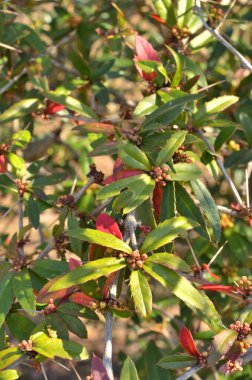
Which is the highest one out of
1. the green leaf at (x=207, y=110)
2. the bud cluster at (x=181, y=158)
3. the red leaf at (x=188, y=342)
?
the green leaf at (x=207, y=110)

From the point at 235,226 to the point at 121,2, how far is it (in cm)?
88

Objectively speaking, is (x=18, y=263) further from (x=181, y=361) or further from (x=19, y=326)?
(x=181, y=361)

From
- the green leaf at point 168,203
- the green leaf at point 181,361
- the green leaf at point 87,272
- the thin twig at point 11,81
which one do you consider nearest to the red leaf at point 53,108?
the thin twig at point 11,81

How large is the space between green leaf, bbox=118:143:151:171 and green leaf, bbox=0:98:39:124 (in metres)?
0.58

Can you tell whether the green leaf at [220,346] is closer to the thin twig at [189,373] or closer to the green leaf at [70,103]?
the thin twig at [189,373]

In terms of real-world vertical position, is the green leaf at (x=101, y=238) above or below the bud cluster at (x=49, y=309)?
above

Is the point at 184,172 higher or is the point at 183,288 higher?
the point at 184,172

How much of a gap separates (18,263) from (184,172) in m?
0.41

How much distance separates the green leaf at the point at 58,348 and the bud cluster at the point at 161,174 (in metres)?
0.33

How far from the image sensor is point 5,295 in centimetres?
124

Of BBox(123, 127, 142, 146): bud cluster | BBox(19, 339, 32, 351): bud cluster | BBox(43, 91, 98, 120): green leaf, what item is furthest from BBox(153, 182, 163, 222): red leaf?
BBox(43, 91, 98, 120): green leaf

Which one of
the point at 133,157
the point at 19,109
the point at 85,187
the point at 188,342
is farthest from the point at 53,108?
the point at 188,342

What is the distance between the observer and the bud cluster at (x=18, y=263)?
1.31m

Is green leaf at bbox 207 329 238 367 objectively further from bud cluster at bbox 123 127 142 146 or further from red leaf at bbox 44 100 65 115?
red leaf at bbox 44 100 65 115
